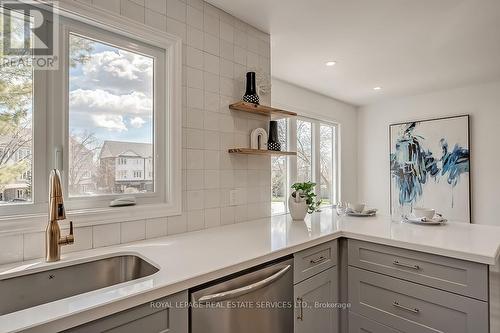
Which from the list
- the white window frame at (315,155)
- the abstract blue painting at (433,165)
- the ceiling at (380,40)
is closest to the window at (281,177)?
the white window frame at (315,155)

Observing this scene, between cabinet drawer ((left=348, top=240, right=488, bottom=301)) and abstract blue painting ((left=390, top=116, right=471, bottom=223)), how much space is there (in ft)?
6.43

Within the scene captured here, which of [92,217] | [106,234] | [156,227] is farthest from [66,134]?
[156,227]

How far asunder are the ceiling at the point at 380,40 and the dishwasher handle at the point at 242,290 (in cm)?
169

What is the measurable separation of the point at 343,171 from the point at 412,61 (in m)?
1.86

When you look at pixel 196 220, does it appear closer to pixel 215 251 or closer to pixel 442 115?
pixel 215 251

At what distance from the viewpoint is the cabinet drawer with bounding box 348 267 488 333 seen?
1241 mm

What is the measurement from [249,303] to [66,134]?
3.83 ft

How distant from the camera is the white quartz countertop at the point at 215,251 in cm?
76

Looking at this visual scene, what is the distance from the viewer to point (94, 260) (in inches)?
47.0

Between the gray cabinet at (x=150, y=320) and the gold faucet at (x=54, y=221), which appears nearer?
the gray cabinet at (x=150, y=320)

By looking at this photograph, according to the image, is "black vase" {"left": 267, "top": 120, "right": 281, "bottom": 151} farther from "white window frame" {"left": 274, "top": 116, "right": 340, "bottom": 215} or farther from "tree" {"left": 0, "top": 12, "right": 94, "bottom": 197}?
"tree" {"left": 0, "top": 12, "right": 94, "bottom": 197}

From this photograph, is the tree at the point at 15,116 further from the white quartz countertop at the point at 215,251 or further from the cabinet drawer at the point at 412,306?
the cabinet drawer at the point at 412,306

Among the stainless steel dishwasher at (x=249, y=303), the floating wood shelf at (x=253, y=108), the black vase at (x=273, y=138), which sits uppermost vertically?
the floating wood shelf at (x=253, y=108)

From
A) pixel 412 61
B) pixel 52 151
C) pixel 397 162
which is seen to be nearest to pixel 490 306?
pixel 52 151
